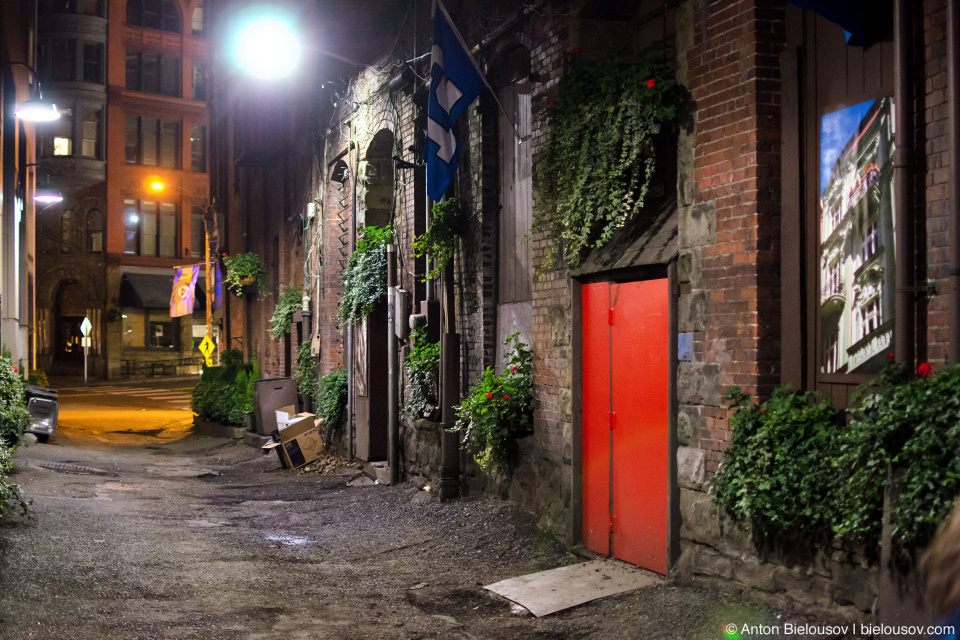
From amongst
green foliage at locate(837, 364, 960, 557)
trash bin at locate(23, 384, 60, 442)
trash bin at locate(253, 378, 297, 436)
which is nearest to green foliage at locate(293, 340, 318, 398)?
trash bin at locate(253, 378, 297, 436)

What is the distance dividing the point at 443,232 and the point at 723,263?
466 cm

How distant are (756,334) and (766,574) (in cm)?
151

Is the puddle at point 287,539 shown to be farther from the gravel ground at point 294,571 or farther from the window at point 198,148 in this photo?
the window at point 198,148

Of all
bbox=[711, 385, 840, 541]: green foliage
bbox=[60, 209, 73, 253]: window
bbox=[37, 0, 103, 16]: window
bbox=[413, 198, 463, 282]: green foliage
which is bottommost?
bbox=[711, 385, 840, 541]: green foliage

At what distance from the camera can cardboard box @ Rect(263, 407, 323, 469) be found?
13.9 m

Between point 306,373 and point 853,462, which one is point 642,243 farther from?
point 306,373

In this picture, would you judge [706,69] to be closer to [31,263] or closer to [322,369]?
[322,369]

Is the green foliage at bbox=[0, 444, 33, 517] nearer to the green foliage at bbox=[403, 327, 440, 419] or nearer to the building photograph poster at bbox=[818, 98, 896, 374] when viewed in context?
the green foliage at bbox=[403, 327, 440, 419]

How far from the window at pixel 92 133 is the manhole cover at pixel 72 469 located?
29.6m

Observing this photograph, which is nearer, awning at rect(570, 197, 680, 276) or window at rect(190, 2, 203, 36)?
awning at rect(570, 197, 680, 276)

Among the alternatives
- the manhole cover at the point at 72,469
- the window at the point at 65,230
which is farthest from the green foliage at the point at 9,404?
the window at the point at 65,230

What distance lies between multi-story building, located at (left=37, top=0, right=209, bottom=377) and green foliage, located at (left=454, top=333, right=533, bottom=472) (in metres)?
32.9

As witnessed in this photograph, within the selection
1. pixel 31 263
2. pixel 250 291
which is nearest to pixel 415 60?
pixel 250 291

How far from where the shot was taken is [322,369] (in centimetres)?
1548
